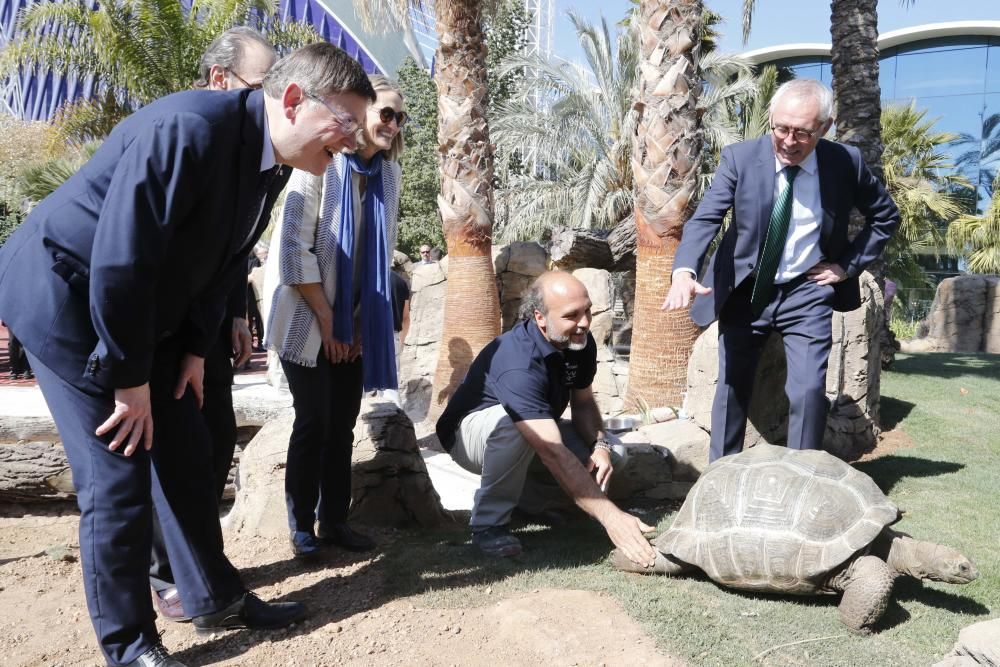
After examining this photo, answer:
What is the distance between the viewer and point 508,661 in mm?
2688

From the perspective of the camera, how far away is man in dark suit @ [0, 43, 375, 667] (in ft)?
7.41

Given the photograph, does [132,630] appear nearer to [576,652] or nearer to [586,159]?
[576,652]

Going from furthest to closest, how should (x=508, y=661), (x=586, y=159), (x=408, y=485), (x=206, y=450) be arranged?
(x=586, y=159), (x=408, y=485), (x=206, y=450), (x=508, y=661)

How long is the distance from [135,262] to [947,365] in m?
10.5

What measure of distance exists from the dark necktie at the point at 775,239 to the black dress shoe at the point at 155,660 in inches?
118

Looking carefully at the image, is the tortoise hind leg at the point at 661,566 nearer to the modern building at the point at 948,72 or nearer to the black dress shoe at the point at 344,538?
the black dress shoe at the point at 344,538

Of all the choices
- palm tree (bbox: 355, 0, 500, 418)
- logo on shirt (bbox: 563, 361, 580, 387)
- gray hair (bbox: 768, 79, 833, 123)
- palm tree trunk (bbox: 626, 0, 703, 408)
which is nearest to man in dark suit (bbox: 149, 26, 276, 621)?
logo on shirt (bbox: 563, 361, 580, 387)

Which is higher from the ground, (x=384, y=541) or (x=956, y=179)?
(x=956, y=179)

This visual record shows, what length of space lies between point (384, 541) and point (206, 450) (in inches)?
52.4

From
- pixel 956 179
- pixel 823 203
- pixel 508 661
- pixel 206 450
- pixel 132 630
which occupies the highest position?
pixel 956 179

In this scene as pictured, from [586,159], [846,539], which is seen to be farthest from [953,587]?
[586,159]

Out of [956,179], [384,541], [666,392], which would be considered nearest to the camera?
[384,541]

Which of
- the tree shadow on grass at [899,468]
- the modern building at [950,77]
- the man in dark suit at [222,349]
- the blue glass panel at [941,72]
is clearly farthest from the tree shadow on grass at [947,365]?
the blue glass panel at [941,72]

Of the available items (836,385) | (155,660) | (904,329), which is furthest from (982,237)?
(155,660)
